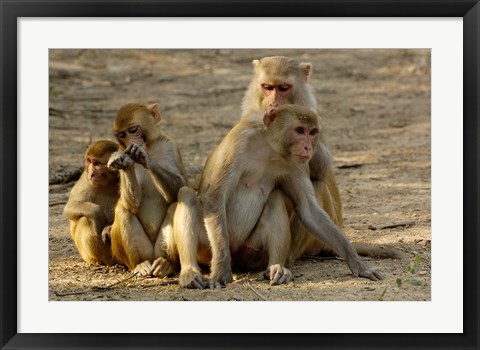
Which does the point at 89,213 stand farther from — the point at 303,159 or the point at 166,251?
the point at 303,159

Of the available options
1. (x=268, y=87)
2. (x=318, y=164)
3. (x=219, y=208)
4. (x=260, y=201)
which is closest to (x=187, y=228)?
(x=219, y=208)

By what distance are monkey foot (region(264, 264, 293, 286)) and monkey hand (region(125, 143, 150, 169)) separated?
56.1 inches

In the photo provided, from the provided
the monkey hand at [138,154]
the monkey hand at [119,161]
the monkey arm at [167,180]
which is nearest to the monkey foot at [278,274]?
the monkey arm at [167,180]

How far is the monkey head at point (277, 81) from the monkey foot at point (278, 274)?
1.66 metres

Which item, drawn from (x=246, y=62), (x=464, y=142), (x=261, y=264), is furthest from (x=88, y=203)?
(x=246, y=62)

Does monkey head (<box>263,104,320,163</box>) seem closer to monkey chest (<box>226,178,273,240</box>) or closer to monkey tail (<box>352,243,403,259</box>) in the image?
monkey chest (<box>226,178,273,240</box>)

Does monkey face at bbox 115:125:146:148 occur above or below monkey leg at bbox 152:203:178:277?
above

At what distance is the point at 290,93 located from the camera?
8.98m

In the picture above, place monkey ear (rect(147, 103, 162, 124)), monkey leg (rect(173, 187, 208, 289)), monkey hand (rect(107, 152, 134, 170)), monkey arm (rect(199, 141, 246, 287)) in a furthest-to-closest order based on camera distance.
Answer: monkey ear (rect(147, 103, 162, 124)) < monkey leg (rect(173, 187, 208, 289)) < monkey arm (rect(199, 141, 246, 287)) < monkey hand (rect(107, 152, 134, 170))

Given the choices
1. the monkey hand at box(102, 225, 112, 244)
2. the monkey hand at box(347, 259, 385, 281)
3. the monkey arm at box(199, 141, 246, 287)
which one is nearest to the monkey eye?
the monkey arm at box(199, 141, 246, 287)

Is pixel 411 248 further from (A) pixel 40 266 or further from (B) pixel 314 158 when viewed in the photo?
(A) pixel 40 266

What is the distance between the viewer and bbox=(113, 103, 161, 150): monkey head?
8047mm

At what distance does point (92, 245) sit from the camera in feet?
28.3

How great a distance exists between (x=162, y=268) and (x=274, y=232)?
1057mm
